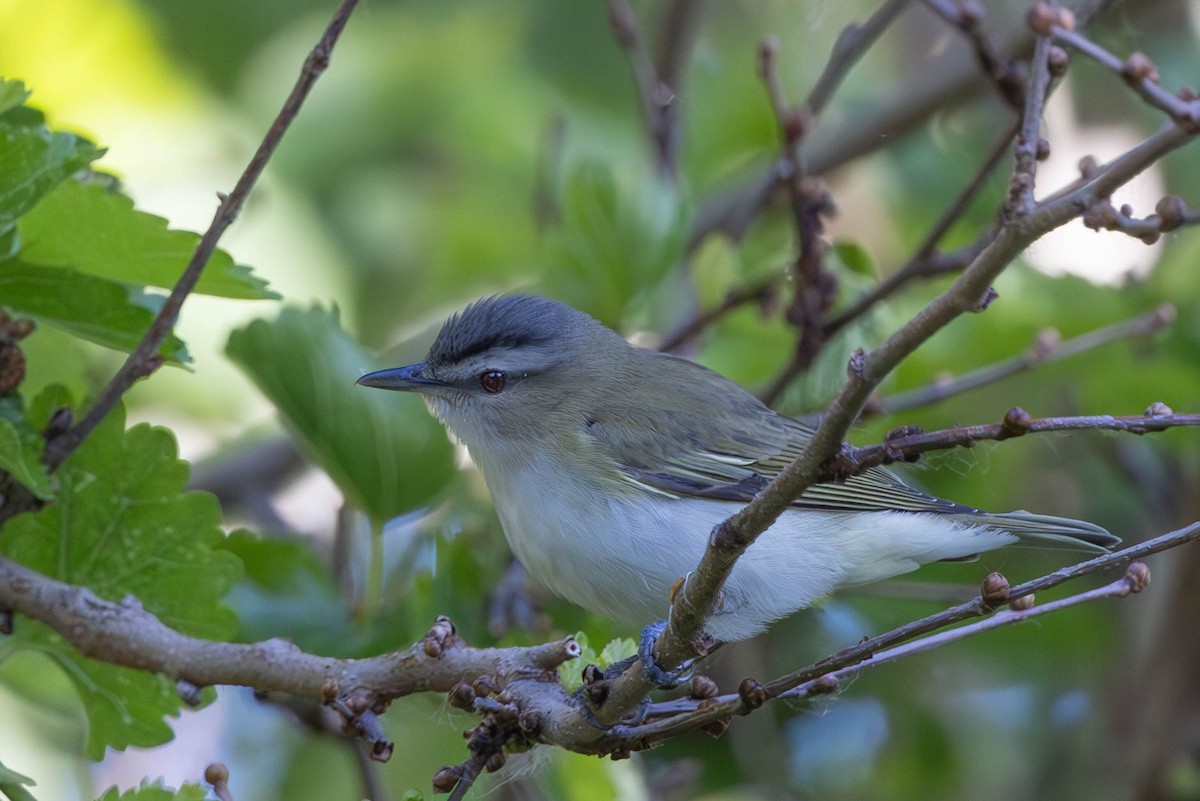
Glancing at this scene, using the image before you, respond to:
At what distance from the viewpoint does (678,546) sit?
2.97 meters

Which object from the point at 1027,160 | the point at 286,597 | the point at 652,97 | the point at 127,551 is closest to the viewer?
the point at 1027,160

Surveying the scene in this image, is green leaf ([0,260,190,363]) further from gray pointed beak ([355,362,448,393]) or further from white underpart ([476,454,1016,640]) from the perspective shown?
white underpart ([476,454,1016,640])

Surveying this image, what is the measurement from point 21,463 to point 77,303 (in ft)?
1.07

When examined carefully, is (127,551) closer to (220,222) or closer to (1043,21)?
(220,222)

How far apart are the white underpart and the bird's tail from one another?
38 millimetres

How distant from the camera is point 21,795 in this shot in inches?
78.6

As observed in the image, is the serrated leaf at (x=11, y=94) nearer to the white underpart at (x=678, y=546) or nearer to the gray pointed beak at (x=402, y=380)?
the gray pointed beak at (x=402, y=380)

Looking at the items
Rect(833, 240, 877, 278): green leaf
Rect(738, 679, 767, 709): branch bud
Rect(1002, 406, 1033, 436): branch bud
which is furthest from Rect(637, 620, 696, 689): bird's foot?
Rect(833, 240, 877, 278): green leaf

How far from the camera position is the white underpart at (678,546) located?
2.94 m

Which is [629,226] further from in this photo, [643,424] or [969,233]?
[969,233]

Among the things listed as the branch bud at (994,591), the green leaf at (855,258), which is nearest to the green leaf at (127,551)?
the branch bud at (994,591)

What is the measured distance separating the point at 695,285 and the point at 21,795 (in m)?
2.96

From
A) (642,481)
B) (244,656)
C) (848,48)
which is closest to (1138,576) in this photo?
(642,481)

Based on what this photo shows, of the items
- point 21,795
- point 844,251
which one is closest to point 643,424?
point 844,251
